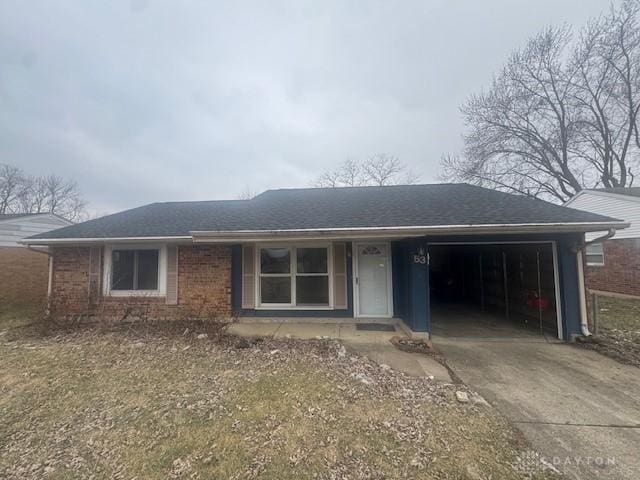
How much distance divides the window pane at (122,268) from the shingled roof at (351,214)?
0.63 m

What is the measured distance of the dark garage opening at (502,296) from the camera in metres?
5.96

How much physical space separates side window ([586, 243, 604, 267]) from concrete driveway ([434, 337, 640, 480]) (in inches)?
406

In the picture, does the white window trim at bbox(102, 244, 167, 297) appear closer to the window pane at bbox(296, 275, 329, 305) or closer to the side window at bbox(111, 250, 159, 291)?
the side window at bbox(111, 250, 159, 291)

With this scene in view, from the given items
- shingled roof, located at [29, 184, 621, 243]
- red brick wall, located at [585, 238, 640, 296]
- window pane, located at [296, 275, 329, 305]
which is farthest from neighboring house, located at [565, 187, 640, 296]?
window pane, located at [296, 275, 329, 305]

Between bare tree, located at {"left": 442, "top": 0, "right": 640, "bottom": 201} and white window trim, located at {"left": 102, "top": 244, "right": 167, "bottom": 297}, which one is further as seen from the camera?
bare tree, located at {"left": 442, "top": 0, "right": 640, "bottom": 201}

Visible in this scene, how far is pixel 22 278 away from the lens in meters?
9.86

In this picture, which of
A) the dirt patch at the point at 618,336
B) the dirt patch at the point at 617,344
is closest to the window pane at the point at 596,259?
the dirt patch at the point at 618,336

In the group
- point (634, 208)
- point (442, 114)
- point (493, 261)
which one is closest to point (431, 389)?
point (493, 261)

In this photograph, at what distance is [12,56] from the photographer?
10.1 metres

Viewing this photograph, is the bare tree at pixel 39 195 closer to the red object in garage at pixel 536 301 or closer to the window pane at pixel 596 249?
the red object in garage at pixel 536 301

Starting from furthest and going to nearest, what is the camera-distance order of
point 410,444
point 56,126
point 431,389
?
point 56,126 → point 431,389 → point 410,444

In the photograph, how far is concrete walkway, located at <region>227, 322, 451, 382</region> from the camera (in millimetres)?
4172

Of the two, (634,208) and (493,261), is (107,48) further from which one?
(634,208)

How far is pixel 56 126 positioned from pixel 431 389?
73.4 ft
